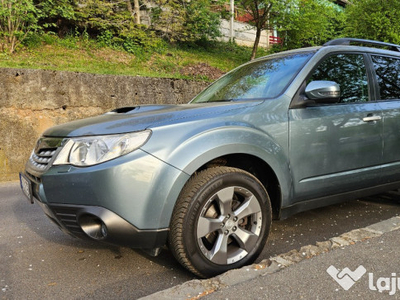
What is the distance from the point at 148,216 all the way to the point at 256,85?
166 cm

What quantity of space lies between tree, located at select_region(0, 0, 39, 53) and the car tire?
341 inches

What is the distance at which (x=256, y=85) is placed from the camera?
3262 millimetres

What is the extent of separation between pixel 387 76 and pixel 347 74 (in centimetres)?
60

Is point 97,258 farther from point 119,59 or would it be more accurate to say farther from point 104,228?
point 119,59

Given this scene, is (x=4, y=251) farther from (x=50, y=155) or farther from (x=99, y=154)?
(x=99, y=154)

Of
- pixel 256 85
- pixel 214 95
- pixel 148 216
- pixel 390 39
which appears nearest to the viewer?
pixel 148 216

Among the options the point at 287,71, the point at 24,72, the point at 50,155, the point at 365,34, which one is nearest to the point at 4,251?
the point at 50,155

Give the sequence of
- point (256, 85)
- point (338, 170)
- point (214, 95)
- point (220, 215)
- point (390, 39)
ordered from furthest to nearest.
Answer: point (390, 39) → point (214, 95) → point (256, 85) → point (338, 170) → point (220, 215)

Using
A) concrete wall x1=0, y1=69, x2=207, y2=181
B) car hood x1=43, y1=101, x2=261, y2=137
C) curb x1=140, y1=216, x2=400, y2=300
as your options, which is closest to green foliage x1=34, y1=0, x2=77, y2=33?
concrete wall x1=0, y1=69, x2=207, y2=181

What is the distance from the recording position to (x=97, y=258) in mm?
2906

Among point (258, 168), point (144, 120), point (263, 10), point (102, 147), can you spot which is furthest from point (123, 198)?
point (263, 10)

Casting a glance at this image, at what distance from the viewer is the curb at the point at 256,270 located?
78.9 inches

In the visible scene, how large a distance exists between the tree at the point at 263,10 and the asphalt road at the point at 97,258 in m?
10.8

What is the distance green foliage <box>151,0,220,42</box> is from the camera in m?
13.5
